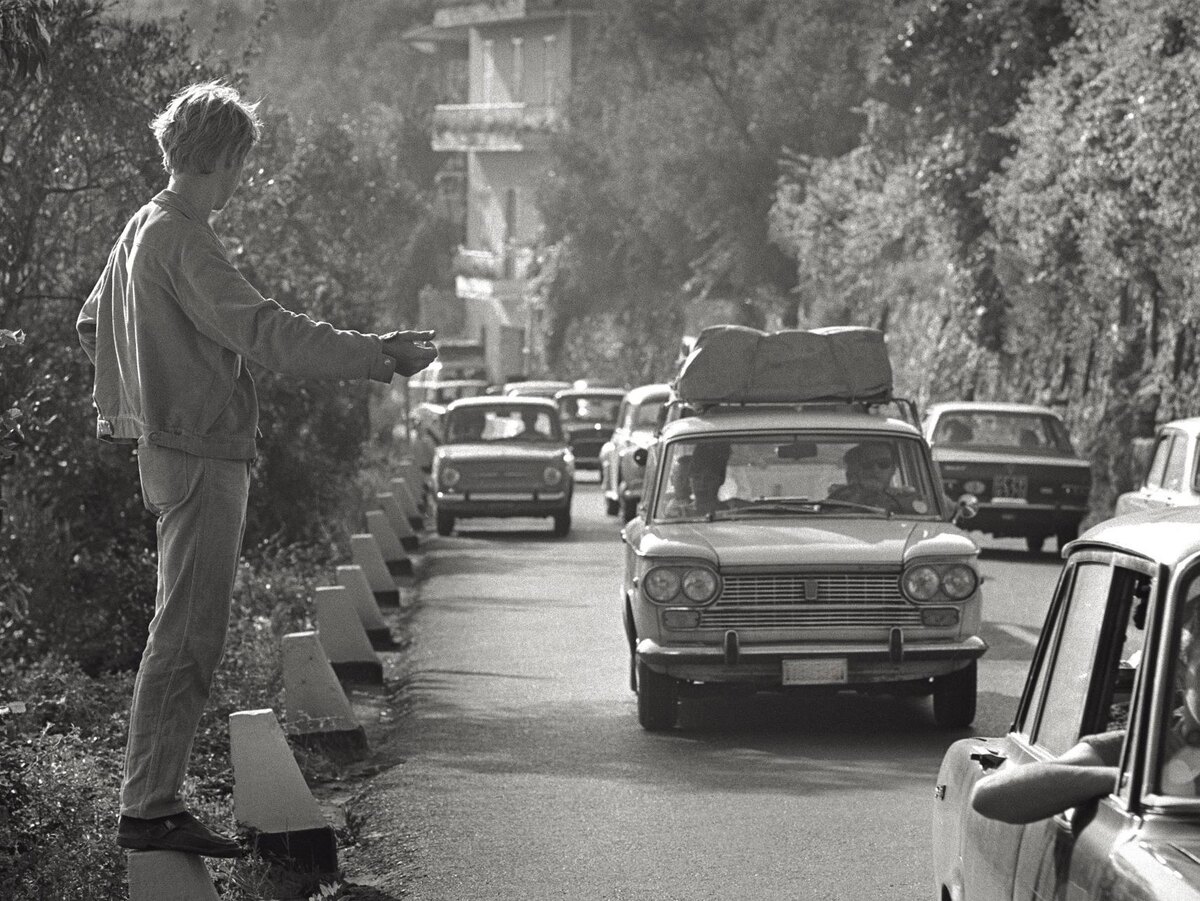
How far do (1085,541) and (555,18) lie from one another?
230 ft

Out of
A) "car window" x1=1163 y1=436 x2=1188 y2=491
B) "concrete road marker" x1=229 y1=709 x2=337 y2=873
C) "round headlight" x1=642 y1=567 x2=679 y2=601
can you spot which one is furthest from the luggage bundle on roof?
Result: "concrete road marker" x1=229 y1=709 x2=337 y2=873

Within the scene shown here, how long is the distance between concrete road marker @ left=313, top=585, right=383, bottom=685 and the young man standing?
24.9 feet

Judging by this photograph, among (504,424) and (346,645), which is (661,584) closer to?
(346,645)

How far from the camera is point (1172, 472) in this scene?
1778 centimetres

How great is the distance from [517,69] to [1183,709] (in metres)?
73.7

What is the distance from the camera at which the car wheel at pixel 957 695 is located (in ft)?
37.1

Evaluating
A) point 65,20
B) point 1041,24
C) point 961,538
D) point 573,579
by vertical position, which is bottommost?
point 573,579


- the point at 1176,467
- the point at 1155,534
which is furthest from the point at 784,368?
the point at 1155,534

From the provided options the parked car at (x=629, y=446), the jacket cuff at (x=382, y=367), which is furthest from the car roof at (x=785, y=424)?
the parked car at (x=629, y=446)

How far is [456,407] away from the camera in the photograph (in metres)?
30.7

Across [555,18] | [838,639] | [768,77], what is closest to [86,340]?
[838,639]

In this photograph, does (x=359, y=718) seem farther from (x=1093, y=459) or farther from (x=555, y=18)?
(x=555, y=18)

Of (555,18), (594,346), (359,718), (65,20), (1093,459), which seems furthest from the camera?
(555,18)

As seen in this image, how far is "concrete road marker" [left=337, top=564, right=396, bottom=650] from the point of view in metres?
14.8
